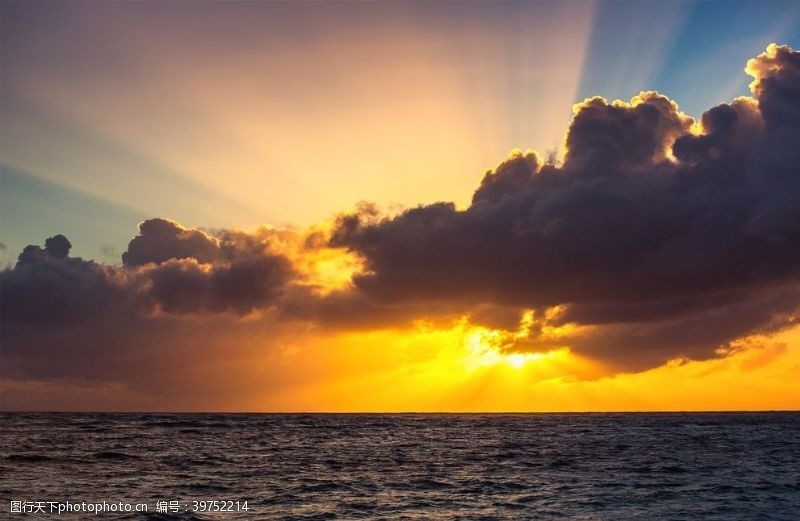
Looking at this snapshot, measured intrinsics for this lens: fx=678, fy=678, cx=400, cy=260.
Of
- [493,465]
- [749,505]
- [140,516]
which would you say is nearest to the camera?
[140,516]

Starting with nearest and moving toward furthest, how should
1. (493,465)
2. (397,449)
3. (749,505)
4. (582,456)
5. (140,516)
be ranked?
(140,516) < (749,505) < (493,465) < (582,456) < (397,449)

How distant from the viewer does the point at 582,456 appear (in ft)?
255

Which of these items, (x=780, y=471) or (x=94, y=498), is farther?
(x=780, y=471)

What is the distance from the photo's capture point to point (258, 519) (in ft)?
124

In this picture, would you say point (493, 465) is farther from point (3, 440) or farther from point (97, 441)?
point (3, 440)

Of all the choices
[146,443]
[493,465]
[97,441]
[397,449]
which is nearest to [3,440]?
[97,441]

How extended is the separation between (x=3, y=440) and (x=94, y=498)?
2494 inches

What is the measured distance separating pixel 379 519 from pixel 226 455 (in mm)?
43237

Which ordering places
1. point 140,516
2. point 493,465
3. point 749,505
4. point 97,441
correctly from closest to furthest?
point 140,516
point 749,505
point 493,465
point 97,441

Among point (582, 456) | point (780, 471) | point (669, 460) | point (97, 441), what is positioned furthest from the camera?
point (97, 441)

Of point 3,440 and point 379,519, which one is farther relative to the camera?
point 3,440

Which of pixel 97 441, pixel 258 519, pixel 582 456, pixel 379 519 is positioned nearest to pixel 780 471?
pixel 582 456

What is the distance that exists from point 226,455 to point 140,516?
4029 centimetres

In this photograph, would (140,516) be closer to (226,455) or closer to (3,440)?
(226,455)
